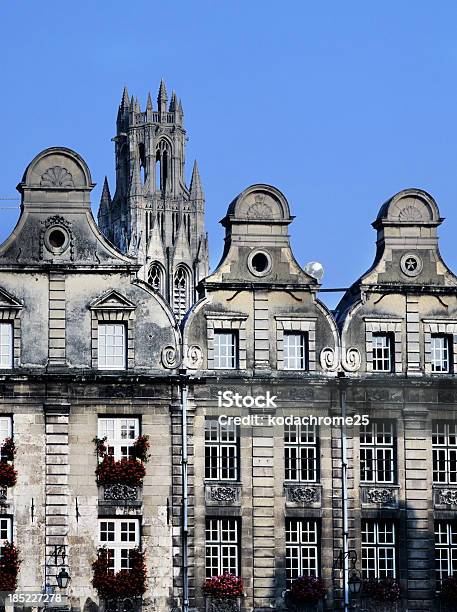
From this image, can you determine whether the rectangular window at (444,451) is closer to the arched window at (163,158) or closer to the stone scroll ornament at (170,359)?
the stone scroll ornament at (170,359)

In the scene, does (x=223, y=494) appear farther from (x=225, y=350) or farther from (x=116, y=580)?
(x=225, y=350)

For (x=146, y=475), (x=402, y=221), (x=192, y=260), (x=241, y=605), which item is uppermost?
(x=192, y=260)

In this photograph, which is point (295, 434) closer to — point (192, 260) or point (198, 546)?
point (198, 546)

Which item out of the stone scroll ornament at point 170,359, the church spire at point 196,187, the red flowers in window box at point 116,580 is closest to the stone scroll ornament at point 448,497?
the stone scroll ornament at point 170,359

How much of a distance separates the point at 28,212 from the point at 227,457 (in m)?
9.64

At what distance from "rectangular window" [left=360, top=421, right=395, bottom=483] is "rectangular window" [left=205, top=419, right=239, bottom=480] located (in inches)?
155

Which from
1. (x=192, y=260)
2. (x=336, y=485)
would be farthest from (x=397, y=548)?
(x=192, y=260)

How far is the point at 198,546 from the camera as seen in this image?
6006cm

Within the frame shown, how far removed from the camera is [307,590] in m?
59.8

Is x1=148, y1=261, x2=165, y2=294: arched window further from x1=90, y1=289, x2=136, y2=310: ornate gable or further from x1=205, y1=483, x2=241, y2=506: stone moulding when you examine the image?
x1=205, y1=483, x2=241, y2=506: stone moulding

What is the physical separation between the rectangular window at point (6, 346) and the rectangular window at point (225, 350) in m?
6.24

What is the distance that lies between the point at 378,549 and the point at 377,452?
2.98m

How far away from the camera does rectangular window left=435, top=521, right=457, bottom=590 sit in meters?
61.4

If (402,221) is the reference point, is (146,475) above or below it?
below
